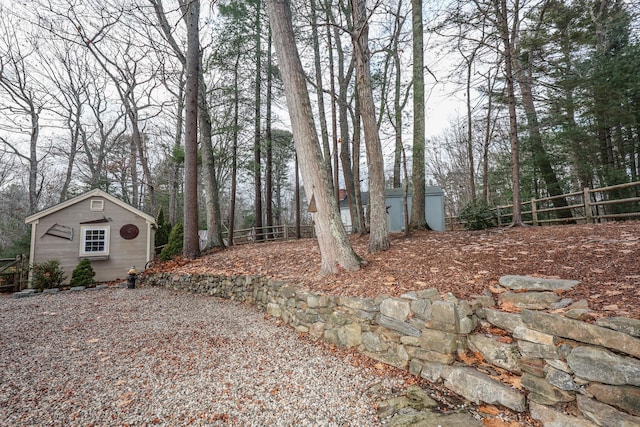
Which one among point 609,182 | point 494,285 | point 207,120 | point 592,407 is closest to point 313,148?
point 494,285

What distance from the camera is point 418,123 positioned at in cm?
605

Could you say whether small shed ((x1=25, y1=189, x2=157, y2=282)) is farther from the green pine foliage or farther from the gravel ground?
the gravel ground

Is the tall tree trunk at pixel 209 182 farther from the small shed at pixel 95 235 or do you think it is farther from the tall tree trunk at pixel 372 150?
the tall tree trunk at pixel 372 150

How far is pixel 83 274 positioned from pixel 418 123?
32.9 ft

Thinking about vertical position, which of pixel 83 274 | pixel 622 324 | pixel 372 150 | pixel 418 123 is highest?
pixel 418 123

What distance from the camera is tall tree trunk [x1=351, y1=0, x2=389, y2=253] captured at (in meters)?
4.52

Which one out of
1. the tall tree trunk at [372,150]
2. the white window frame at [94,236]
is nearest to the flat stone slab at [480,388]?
the tall tree trunk at [372,150]

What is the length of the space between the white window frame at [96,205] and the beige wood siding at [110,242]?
0.18ft

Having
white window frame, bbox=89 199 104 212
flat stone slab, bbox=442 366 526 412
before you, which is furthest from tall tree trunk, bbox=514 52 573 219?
white window frame, bbox=89 199 104 212

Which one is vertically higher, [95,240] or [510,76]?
[510,76]

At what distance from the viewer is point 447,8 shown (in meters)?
5.55

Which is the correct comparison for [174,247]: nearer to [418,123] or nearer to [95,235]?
[95,235]

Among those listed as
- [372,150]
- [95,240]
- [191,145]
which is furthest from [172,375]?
[95,240]

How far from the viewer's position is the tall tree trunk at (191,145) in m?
7.44
